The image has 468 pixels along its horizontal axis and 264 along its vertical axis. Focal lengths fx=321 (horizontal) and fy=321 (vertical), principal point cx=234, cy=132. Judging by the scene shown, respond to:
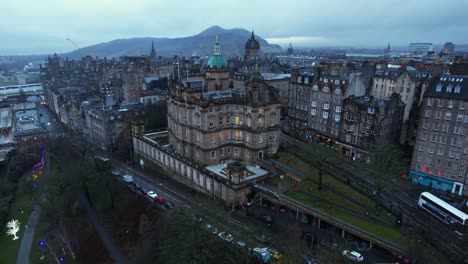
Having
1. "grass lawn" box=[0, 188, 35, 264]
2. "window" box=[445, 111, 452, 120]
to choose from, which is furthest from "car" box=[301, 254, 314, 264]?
"grass lawn" box=[0, 188, 35, 264]

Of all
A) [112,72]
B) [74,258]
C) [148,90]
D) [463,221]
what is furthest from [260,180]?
[112,72]

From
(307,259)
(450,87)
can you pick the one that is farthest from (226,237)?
(450,87)

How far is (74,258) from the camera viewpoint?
63.8 metres

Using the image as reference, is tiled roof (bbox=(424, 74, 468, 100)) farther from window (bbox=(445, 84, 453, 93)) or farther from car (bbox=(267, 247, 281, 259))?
car (bbox=(267, 247, 281, 259))

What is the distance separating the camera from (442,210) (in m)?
54.0

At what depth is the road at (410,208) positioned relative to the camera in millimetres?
47969

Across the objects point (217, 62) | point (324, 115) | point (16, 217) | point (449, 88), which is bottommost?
point (16, 217)

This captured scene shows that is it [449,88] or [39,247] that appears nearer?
[449,88]

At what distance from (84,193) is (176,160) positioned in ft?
84.8

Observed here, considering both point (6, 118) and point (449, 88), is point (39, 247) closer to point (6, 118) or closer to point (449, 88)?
point (449, 88)

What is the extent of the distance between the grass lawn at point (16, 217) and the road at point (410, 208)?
70236mm

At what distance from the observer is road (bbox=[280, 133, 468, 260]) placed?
48.0 meters

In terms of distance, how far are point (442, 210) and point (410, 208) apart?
541cm

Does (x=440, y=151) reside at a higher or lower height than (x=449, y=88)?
lower
